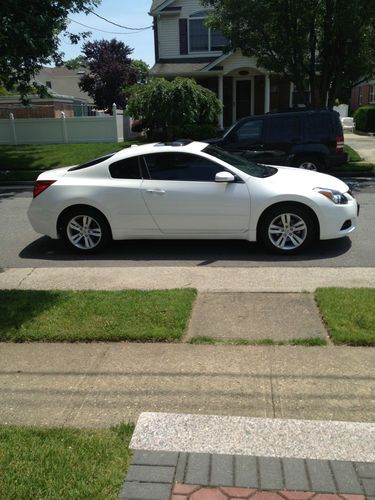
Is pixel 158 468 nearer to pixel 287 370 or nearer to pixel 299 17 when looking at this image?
pixel 287 370

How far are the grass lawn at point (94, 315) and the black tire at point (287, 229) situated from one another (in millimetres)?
1902

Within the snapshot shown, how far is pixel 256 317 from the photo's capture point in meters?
4.73

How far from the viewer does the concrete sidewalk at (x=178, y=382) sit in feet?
Answer: 11.0

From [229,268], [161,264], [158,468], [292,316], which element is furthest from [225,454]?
[161,264]

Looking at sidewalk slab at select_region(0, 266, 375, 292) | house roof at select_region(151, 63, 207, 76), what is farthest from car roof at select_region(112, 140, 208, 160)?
house roof at select_region(151, 63, 207, 76)

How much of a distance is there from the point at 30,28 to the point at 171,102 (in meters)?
5.71

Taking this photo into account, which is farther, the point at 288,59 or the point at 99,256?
the point at 288,59

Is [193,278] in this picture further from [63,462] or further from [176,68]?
[176,68]

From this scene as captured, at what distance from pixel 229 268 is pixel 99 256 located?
199 cm

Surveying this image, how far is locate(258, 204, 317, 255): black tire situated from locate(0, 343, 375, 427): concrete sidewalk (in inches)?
113

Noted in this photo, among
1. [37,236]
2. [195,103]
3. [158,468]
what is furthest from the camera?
[195,103]

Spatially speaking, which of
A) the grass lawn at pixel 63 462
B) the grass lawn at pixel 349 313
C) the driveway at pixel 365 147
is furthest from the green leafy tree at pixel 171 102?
the grass lawn at pixel 63 462

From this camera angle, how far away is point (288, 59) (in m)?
16.2

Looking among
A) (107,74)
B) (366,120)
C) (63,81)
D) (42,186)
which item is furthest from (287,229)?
(63,81)
